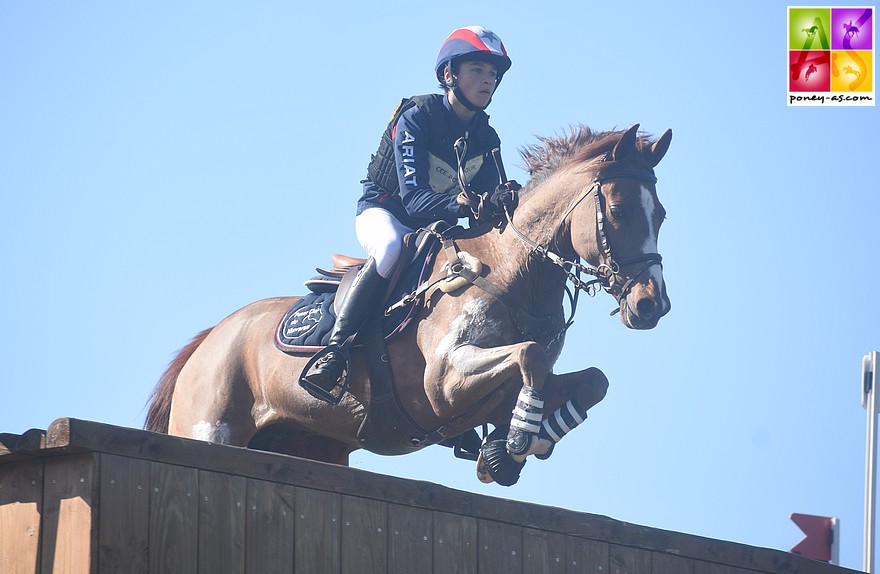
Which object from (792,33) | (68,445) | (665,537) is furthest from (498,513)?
(792,33)

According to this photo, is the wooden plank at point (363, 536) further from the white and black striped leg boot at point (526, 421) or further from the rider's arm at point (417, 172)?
the rider's arm at point (417, 172)

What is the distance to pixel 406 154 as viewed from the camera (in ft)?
31.5

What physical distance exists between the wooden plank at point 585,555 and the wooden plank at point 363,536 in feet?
3.78

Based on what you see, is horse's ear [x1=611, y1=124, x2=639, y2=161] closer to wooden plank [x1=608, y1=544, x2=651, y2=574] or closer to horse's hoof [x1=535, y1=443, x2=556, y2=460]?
horse's hoof [x1=535, y1=443, x2=556, y2=460]

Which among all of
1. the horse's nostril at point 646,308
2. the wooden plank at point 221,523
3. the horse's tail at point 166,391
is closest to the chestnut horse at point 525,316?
the horse's nostril at point 646,308

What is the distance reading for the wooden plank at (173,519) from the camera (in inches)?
231

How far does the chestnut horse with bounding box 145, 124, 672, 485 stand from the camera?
28.3ft

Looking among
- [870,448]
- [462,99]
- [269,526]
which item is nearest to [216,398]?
[462,99]

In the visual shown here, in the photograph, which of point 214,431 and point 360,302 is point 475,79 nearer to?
point 360,302

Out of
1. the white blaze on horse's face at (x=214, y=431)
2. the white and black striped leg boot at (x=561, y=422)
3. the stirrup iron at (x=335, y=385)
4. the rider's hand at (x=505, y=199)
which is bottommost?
the white and black striped leg boot at (x=561, y=422)

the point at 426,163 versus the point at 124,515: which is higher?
the point at 426,163

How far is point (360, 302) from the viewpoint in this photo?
939cm

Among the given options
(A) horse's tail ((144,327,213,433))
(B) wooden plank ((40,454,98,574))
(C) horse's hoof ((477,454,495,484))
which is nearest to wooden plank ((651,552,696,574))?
(C) horse's hoof ((477,454,495,484))

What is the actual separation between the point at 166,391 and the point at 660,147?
4.39 meters
